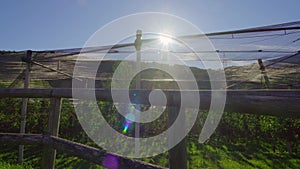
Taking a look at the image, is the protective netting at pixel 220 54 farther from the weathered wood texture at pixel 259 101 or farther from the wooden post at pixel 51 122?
the weathered wood texture at pixel 259 101

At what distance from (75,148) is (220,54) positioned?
4358mm

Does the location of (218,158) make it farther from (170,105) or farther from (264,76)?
(170,105)

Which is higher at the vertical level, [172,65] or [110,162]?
[172,65]

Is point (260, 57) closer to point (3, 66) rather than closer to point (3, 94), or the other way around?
point (3, 94)

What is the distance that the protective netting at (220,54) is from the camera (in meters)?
4.00

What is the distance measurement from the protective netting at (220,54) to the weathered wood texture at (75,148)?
2540 millimetres

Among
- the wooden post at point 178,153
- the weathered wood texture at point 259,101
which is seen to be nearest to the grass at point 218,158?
the wooden post at point 178,153

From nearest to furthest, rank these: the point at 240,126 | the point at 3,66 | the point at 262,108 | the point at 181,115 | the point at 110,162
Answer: the point at 262,108 < the point at 181,115 < the point at 110,162 < the point at 3,66 < the point at 240,126

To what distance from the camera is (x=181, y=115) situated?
1.16 m

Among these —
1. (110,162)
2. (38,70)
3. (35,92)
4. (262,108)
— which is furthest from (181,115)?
(38,70)

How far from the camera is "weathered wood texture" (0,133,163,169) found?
48.7 inches

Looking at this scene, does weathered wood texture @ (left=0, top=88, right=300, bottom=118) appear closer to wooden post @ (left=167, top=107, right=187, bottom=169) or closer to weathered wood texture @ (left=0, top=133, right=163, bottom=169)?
wooden post @ (left=167, top=107, right=187, bottom=169)

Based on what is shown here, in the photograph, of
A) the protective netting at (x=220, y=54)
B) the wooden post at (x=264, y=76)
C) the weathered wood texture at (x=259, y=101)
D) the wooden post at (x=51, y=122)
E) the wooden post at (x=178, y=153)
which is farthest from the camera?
the wooden post at (x=264, y=76)

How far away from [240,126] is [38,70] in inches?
223
